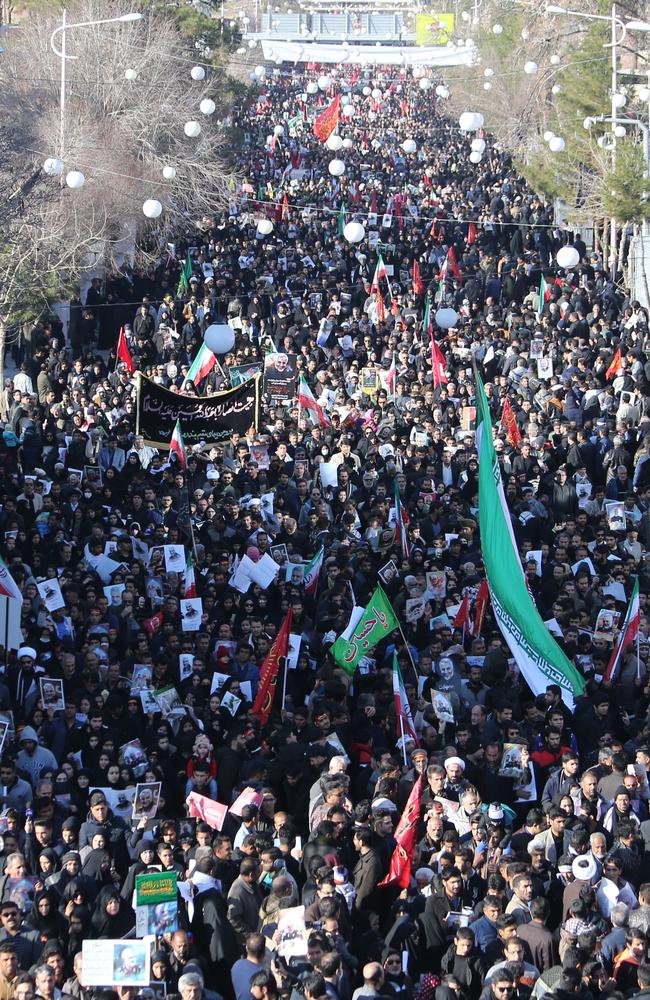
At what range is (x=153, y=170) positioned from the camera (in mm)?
36219

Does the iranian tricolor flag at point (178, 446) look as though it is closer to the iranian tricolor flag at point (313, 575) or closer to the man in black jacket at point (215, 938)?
the iranian tricolor flag at point (313, 575)

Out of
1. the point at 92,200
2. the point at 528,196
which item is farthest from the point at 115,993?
the point at 528,196

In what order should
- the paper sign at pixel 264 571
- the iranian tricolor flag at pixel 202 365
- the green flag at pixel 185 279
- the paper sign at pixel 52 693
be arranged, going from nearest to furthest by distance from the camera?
the paper sign at pixel 52 693
the paper sign at pixel 264 571
the iranian tricolor flag at pixel 202 365
the green flag at pixel 185 279

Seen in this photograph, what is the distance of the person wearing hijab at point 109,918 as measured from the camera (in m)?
9.66

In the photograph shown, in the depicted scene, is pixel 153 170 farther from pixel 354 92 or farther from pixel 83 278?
pixel 354 92

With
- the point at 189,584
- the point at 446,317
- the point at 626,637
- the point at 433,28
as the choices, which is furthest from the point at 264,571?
the point at 433,28

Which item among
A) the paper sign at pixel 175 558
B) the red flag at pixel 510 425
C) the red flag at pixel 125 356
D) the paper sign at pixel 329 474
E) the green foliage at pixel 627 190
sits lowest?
the paper sign at pixel 175 558

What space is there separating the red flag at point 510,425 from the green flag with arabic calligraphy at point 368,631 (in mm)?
6503

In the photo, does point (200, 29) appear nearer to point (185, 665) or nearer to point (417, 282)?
point (417, 282)

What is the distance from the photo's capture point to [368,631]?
1392cm

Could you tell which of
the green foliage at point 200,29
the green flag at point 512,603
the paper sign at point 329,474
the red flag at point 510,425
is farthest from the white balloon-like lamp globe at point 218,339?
the green foliage at point 200,29

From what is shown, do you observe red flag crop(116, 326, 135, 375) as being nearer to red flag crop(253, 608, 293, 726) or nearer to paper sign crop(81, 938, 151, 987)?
red flag crop(253, 608, 293, 726)

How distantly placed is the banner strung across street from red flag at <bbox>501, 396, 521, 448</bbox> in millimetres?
2863

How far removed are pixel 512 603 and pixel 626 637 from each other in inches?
81.6
